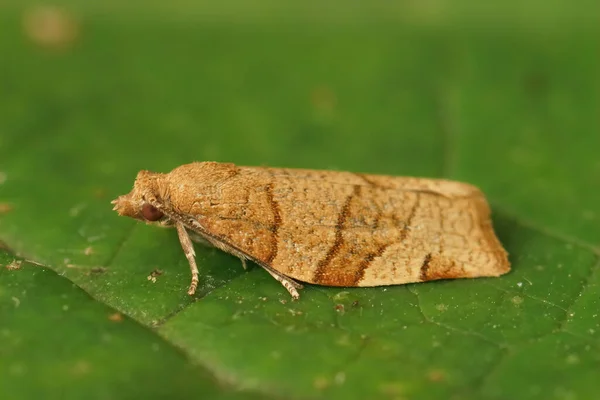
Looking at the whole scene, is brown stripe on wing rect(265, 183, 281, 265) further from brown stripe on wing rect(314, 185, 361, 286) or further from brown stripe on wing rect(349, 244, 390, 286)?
brown stripe on wing rect(349, 244, 390, 286)

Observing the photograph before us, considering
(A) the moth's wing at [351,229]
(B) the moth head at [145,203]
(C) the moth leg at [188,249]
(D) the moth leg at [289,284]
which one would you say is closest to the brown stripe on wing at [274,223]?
(A) the moth's wing at [351,229]

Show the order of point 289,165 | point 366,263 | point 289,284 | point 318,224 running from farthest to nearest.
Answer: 1. point 289,165
2. point 318,224
3. point 366,263
4. point 289,284

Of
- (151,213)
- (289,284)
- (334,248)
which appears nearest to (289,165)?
(334,248)

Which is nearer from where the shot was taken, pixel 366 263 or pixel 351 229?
pixel 366 263

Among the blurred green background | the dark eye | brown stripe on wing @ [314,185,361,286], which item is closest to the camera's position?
the blurred green background

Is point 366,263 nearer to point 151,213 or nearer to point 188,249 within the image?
point 188,249

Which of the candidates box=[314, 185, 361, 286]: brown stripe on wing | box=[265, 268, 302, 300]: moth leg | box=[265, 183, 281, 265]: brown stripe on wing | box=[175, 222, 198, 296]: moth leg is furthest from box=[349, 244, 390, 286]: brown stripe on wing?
box=[175, 222, 198, 296]: moth leg
